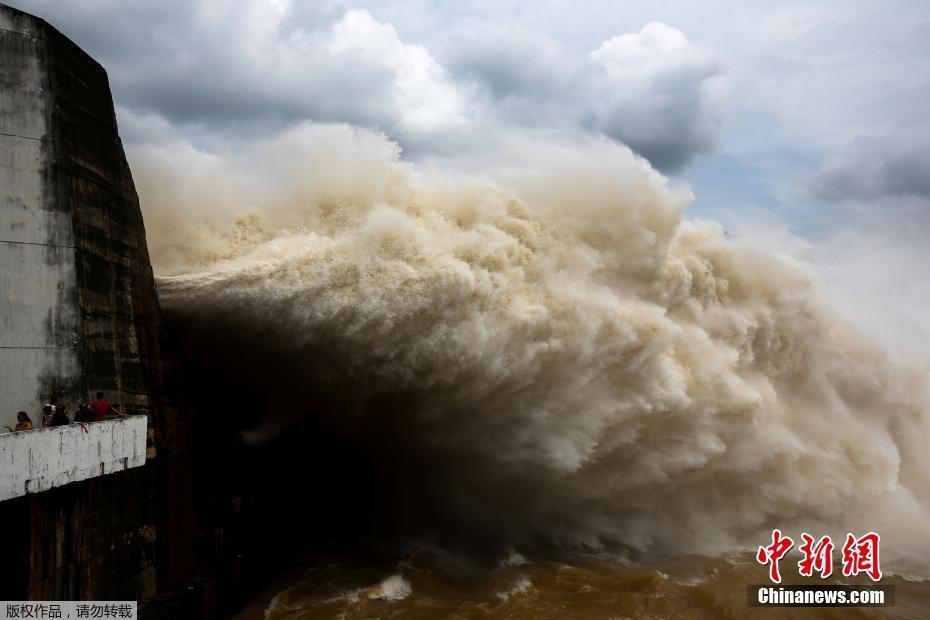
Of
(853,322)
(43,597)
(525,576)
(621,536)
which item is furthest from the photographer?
(853,322)

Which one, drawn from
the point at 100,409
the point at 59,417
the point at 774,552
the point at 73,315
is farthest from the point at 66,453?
the point at 774,552

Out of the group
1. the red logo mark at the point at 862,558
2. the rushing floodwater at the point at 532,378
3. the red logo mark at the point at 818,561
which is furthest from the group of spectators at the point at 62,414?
the red logo mark at the point at 862,558

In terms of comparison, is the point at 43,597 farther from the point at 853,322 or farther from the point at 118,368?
the point at 853,322

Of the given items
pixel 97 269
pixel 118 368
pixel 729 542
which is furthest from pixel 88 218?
pixel 729 542

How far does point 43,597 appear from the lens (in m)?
8.39

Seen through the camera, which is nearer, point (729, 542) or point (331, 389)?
point (331, 389)

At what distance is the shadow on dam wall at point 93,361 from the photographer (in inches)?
338

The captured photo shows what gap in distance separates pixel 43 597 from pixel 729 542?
13.9 metres

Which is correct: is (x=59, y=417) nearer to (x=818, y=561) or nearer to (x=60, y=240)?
(x=60, y=240)

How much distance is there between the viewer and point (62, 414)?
8.31 m

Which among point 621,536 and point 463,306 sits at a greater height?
point 463,306

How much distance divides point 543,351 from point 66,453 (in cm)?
821

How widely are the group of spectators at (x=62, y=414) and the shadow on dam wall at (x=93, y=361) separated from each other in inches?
7.5

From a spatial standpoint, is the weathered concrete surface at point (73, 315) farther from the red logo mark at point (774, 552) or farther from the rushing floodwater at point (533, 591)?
the red logo mark at point (774, 552)
